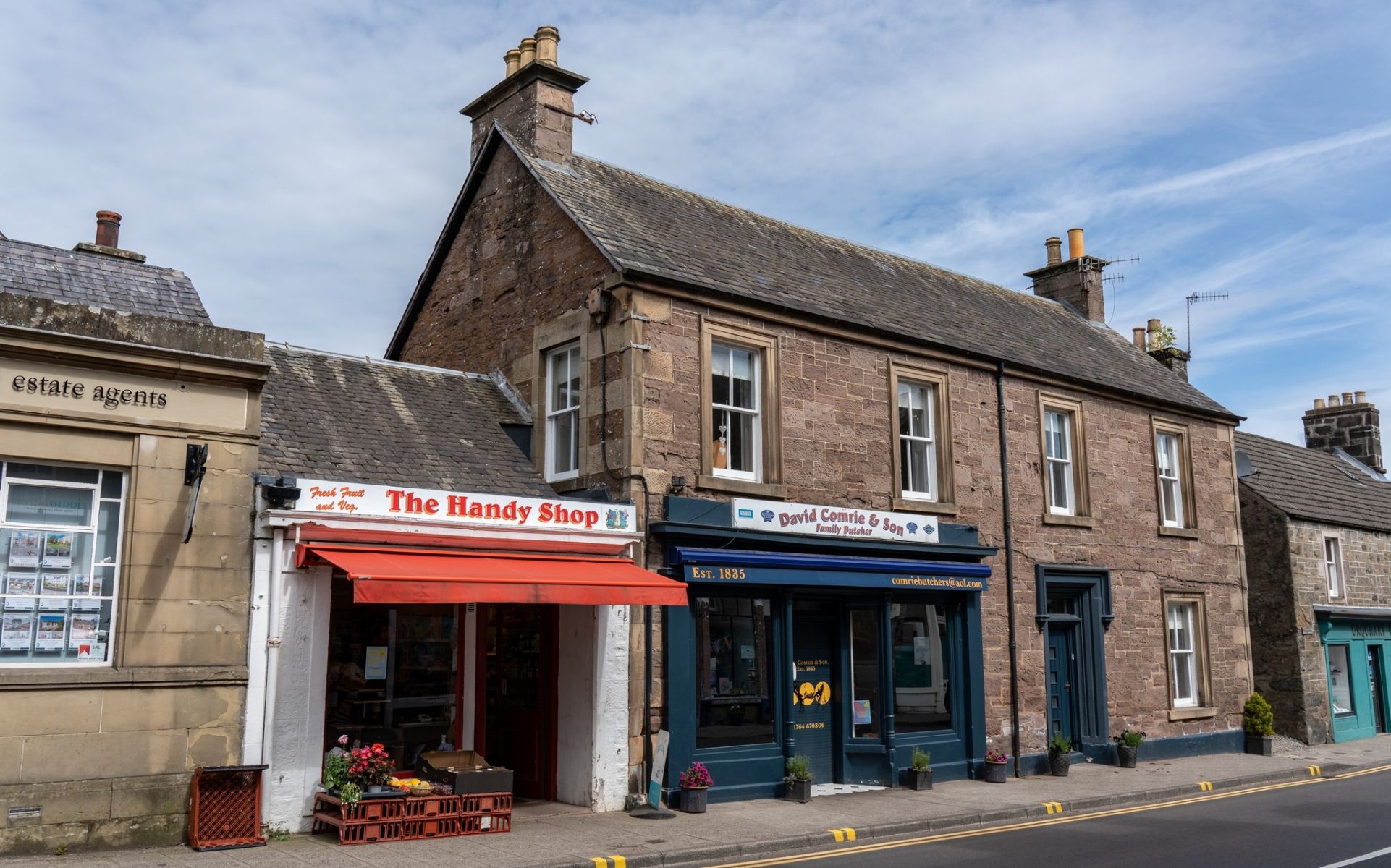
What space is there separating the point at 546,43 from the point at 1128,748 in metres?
14.2

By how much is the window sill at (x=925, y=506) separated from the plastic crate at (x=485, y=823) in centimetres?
720

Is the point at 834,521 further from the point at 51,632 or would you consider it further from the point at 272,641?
the point at 51,632

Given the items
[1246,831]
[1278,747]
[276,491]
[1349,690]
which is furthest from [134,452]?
[1349,690]

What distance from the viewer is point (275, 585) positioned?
10641 millimetres

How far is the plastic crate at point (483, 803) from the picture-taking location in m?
10.8

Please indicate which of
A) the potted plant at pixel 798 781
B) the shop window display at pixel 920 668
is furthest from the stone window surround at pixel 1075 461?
the potted plant at pixel 798 781

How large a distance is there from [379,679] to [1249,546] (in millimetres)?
18992

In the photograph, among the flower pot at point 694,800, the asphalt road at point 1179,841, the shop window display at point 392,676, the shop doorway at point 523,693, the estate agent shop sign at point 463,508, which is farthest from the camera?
the shop doorway at point 523,693

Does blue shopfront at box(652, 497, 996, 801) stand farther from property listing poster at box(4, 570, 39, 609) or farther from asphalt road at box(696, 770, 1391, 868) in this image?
property listing poster at box(4, 570, 39, 609)

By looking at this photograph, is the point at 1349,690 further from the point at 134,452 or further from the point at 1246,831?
the point at 134,452

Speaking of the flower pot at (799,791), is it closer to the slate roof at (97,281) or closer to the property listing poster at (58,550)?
the property listing poster at (58,550)

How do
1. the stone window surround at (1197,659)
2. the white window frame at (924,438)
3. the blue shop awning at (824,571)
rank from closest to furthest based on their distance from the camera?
the blue shop awning at (824,571)
the white window frame at (924,438)
the stone window surround at (1197,659)

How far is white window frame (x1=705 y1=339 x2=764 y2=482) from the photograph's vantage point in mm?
14156

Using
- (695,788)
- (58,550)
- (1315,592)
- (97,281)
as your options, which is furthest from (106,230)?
(1315,592)
